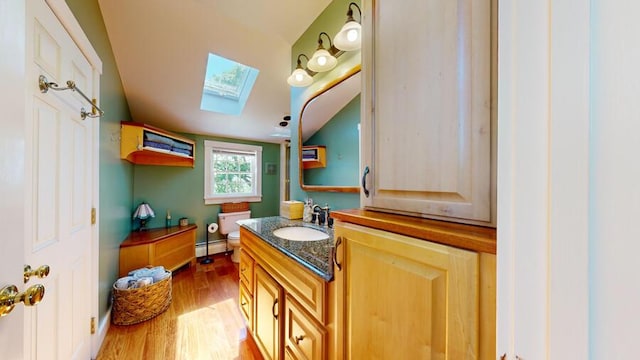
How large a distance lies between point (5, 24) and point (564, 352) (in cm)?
122

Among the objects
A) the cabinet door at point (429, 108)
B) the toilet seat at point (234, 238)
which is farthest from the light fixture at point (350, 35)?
the toilet seat at point (234, 238)

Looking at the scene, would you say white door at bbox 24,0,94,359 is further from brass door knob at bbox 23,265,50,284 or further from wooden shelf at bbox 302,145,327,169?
wooden shelf at bbox 302,145,327,169

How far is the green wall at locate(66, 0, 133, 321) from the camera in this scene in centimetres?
157

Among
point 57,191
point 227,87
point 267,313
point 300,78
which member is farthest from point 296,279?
point 227,87

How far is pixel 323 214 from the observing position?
180cm

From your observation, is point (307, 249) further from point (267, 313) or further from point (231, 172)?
point (231, 172)

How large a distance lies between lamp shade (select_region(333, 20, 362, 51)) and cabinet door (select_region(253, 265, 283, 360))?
143 cm

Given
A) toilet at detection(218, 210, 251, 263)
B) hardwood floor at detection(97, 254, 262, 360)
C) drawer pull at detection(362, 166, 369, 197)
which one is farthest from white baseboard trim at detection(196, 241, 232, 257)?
drawer pull at detection(362, 166, 369, 197)

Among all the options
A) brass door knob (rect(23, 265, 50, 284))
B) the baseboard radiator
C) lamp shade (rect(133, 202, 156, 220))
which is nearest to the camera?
brass door knob (rect(23, 265, 50, 284))

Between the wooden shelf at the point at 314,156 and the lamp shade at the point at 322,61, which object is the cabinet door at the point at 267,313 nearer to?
the wooden shelf at the point at 314,156

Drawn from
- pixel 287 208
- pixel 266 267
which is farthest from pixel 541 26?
pixel 287 208

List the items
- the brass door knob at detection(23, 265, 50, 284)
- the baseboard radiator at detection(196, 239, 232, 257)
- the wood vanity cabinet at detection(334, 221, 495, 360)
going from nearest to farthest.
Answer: the wood vanity cabinet at detection(334, 221, 495, 360) < the brass door knob at detection(23, 265, 50, 284) < the baseboard radiator at detection(196, 239, 232, 257)

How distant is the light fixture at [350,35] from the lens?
4.17 feet

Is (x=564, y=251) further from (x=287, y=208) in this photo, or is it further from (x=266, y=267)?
(x=287, y=208)
